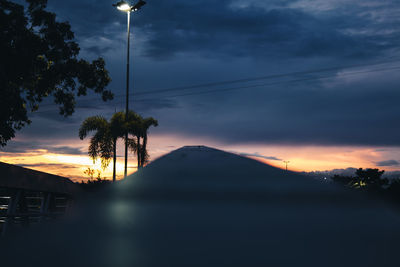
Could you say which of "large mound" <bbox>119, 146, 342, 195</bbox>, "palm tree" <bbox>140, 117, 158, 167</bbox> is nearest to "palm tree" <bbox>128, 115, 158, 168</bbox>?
"palm tree" <bbox>140, 117, 158, 167</bbox>

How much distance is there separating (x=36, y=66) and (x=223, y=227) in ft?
53.9

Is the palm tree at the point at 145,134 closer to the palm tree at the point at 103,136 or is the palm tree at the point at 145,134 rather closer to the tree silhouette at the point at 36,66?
the palm tree at the point at 103,136

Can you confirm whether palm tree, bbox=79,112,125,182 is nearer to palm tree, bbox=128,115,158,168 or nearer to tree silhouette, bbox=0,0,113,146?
palm tree, bbox=128,115,158,168

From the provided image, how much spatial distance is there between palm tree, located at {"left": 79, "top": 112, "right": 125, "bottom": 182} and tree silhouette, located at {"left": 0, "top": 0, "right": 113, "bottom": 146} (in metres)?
15.6

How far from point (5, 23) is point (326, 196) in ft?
51.8

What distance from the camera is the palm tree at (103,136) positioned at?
113 ft

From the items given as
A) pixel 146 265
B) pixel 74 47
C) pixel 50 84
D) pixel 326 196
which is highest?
pixel 74 47

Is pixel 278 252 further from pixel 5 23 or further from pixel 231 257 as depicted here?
pixel 5 23

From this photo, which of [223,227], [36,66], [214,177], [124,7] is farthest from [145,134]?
[223,227]

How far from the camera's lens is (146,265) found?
189 centimetres

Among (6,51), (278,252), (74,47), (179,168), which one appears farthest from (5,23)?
(278,252)

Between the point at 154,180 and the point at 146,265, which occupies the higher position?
the point at 154,180

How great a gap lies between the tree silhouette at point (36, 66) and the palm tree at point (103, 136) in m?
15.6

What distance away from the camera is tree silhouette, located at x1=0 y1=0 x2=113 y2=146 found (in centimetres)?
1472
